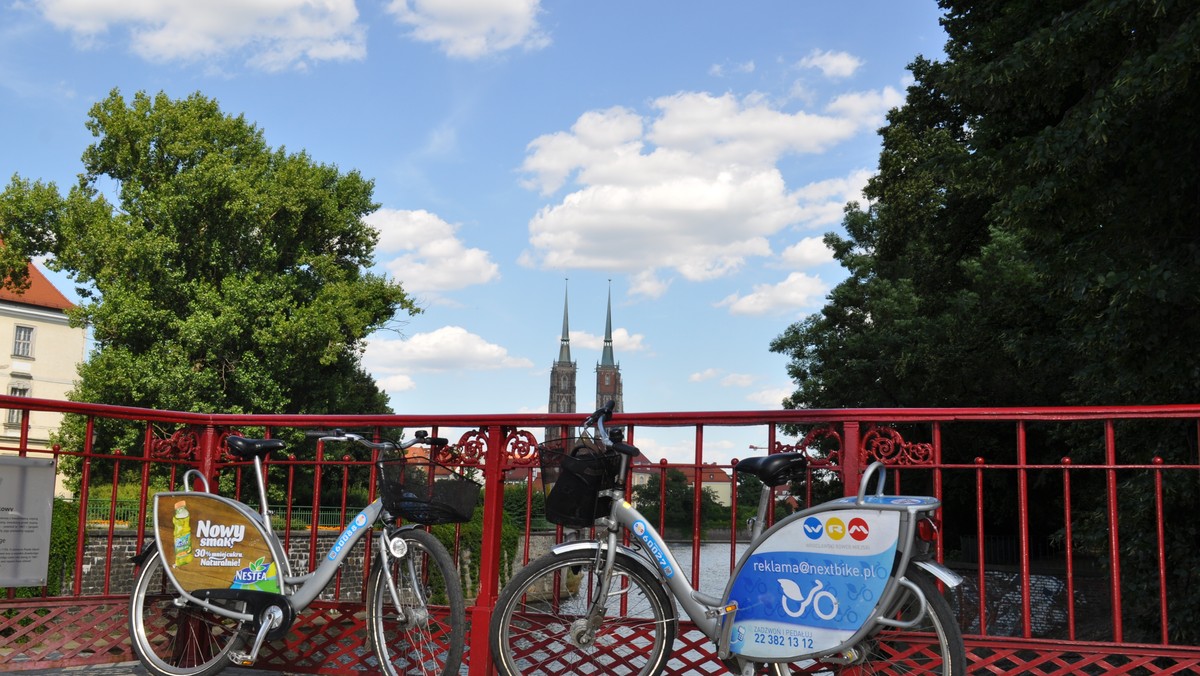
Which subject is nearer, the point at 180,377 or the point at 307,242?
the point at 180,377

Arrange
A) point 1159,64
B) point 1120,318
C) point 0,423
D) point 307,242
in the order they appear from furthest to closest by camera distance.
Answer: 1. point 0,423
2. point 307,242
3. point 1120,318
4. point 1159,64

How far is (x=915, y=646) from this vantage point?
14.0 feet

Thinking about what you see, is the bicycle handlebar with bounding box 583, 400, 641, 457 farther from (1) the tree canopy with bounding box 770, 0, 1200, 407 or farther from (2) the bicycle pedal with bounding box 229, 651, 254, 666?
(1) the tree canopy with bounding box 770, 0, 1200, 407

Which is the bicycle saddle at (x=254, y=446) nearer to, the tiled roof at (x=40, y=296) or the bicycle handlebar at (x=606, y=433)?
the bicycle handlebar at (x=606, y=433)

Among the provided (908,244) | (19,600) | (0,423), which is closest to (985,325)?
(908,244)

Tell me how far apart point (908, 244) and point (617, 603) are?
68.8ft

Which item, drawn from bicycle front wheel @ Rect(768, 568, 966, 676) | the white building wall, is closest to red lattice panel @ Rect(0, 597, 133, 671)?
bicycle front wheel @ Rect(768, 568, 966, 676)

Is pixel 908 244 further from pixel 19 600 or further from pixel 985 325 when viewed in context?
pixel 19 600

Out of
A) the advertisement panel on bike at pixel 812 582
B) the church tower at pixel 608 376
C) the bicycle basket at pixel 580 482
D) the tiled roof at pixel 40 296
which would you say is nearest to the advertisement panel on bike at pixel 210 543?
the bicycle basket at pixel 580 482

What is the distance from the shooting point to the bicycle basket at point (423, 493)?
4.80m

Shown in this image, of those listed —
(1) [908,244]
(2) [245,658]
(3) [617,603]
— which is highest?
(1) [908,244]

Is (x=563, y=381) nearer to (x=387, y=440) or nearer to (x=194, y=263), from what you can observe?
(x=194, y=263)

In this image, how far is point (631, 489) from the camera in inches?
190

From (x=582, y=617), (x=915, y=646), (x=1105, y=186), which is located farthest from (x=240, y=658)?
(x=1105, y=186)
